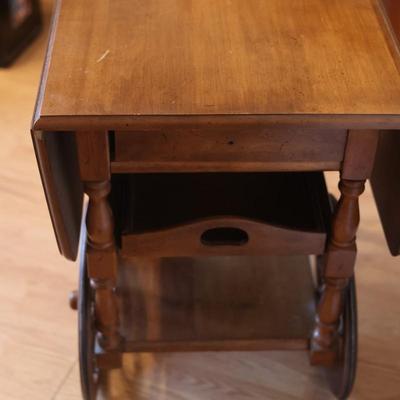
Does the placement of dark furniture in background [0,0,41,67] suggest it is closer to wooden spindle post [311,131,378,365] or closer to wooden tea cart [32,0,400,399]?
wooden tea cart [32,0,400,399]

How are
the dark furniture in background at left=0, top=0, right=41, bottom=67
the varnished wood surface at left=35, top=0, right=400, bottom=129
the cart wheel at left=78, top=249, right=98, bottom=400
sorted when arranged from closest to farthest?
the varnished wood surface at left=35, top=0, right=400, bottom=129
the cart wheel at left=78, top=249, right=98, bottom=400
the dark furniture in background at left=0, top=0, right=41, bottom=67

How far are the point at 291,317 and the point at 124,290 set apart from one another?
0.32 m

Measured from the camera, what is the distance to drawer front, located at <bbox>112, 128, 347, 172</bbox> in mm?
969

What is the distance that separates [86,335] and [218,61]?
1.68 feet

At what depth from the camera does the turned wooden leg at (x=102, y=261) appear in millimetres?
1045

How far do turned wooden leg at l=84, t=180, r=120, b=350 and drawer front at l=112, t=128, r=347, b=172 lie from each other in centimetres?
7

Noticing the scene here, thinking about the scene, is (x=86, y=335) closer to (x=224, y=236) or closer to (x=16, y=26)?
(x=224, y=236)

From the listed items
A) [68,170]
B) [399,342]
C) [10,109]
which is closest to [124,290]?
[68,170]

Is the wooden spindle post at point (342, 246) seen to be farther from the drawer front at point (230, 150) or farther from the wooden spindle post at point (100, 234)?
the wooden spindle post at point (100, 234)

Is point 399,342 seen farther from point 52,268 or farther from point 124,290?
point 52,268

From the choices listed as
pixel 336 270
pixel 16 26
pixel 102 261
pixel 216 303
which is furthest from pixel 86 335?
pixel 16 26

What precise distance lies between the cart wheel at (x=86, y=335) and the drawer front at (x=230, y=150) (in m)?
0.32

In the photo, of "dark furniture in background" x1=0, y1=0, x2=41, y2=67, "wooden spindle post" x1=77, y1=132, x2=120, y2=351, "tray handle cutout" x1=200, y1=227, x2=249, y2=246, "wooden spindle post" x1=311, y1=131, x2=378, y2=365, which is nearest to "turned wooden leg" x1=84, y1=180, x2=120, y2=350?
"wooden spindle post" x1=77, y1=132, x2=120, y2=351

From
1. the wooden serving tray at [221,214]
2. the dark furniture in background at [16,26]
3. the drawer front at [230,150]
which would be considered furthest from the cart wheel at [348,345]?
the dark furniture in background at [16,26]
